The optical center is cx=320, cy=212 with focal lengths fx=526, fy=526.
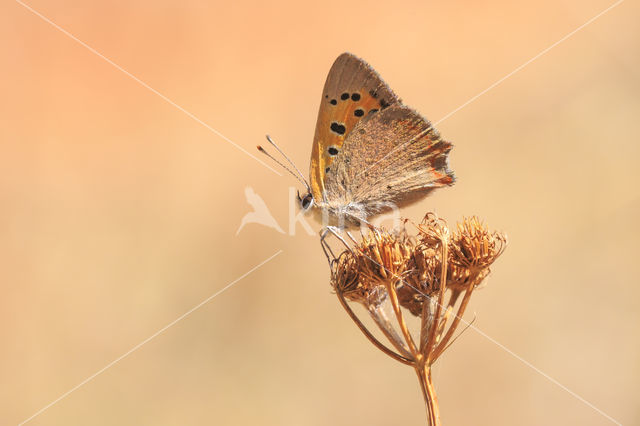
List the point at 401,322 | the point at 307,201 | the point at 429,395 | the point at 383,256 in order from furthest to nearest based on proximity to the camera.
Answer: the point at 307,201
the point at 383,256
the point at 401,322
the point at 429,395

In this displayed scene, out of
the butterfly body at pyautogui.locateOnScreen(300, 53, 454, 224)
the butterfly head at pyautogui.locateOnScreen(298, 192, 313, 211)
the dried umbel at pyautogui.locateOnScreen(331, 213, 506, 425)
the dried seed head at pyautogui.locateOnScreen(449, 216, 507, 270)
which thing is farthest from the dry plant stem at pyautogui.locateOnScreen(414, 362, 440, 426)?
the butterfly head at pyautogui.locateOnScreen(298, 192, 313, 211)

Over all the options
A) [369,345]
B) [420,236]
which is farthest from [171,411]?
[420,236]

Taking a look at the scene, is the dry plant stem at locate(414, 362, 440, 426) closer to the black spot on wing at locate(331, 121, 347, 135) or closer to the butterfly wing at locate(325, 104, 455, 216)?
the butterfly wing at locate(325, 104, 455, 216)

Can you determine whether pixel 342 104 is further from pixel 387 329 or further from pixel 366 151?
pixel 387 329

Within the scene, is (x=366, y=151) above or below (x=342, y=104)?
below

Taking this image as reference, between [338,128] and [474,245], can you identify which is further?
[338,128]

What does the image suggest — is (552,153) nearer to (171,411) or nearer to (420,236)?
(420,236)

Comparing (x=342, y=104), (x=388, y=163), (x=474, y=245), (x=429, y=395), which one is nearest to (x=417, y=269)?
(x=474, y=245)
